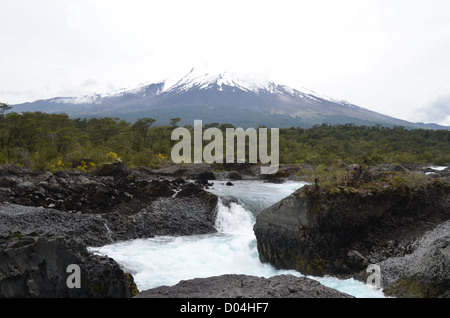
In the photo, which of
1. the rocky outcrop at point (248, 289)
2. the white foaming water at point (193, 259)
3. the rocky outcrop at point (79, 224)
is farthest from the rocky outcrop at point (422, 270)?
the rocky outcrop at point (79, 224)

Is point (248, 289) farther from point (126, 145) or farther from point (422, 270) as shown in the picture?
point (126, 145)

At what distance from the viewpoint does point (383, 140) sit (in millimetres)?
58812

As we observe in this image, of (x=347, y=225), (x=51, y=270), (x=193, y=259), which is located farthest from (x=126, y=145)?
(x=51, y=270)

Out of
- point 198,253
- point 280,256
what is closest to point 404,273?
point 280,256

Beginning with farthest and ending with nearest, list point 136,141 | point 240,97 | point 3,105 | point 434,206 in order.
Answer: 1. point 240,97
2. point 136,141
3. point 3,105
4. point 434,206

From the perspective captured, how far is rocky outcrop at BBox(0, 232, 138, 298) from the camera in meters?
4.71

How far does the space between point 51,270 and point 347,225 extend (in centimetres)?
631

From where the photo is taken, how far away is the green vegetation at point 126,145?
80.9 ft

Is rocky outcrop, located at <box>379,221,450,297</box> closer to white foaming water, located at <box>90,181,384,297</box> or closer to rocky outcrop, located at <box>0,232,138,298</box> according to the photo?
white foaming water, located at <box>90,181,384,297</box>

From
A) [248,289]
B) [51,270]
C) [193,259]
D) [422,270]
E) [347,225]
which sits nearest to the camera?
[248,289]

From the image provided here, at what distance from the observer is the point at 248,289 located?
16.0ft

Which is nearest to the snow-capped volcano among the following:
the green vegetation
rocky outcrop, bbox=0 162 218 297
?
the green vegetation
